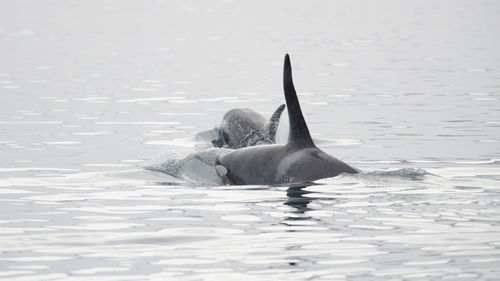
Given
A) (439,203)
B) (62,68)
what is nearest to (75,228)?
(439,203)

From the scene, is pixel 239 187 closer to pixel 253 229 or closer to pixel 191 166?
pixel 191 166

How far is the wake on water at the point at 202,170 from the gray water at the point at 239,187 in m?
0.04

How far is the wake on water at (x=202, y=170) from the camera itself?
15422mm

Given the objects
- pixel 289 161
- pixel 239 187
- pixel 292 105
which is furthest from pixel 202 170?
pixel 292 105

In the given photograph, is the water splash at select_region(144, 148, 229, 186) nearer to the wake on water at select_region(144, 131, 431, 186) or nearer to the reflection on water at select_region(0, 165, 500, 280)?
the wake on water at select_region(144, 131, 431, 186)

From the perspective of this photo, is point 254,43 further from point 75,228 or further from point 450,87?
point 75,228

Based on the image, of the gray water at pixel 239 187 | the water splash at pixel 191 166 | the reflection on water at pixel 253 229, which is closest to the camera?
the reflection on water at pixel 253 229

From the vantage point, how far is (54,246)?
11.5 metres

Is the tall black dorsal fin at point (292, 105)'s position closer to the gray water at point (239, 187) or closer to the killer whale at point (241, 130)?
the gray water at point (239, 187)

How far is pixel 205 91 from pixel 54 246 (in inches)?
907

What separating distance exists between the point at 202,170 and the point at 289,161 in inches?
87.3

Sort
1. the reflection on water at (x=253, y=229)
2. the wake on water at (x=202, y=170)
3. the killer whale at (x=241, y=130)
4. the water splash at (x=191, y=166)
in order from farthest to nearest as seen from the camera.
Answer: the killer whale at (x=241, y=130) < the water splash at (x=191, y=166) < the wake on water at (x=202, y=170) < the reflection on water at (x=253, y=229)

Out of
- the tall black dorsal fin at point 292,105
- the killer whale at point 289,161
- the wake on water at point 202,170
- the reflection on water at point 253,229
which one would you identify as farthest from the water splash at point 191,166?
the tall black dorsal fin at point 292,105

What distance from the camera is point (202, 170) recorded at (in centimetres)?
1662
